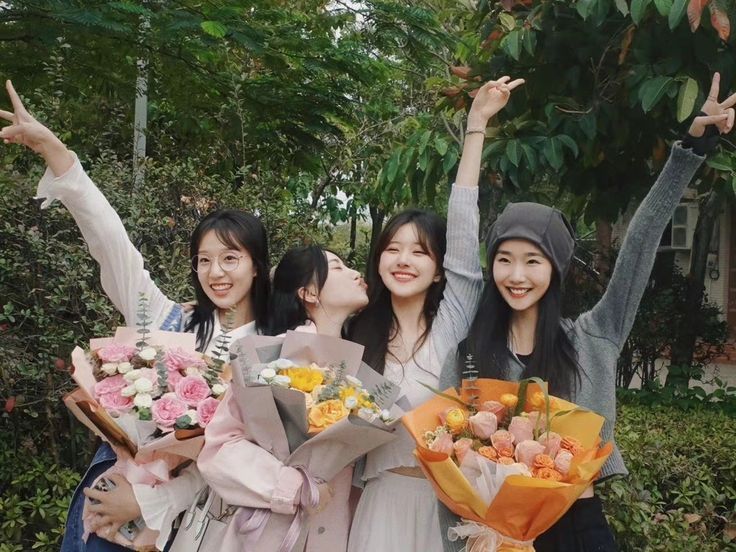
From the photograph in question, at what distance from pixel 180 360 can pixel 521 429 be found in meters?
0.98

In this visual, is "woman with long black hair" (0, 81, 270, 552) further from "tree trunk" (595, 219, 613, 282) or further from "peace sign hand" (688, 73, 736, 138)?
"tree trunk" (595, 219, 613, 282)

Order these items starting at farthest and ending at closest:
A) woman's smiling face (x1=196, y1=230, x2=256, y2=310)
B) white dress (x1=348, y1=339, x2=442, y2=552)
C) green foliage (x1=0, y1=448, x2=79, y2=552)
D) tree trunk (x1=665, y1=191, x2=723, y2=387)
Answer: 1. tree trunk (x1=665, y1=191, x2=723, y2=387)
2. green foliage (x1=0, y1=448, x2=79, y2=552)
3. woman's smiling face (x1=196, y1=230, x2=256, y2=310)
4. white dress (x1=348, y1=339, x2=442, y2=552)

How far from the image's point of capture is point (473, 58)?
4.29 metres

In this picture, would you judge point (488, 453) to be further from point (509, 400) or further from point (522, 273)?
point (522, 273)

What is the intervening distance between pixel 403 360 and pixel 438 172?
5.37ft

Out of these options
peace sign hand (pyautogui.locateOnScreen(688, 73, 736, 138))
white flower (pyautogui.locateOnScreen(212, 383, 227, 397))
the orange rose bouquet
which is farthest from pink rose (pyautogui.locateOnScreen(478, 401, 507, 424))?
peace sign hand (pyautogui.locateOnScreen(688, 73, 736, 138))

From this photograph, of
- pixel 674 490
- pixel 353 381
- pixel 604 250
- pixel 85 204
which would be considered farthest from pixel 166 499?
pixel 604 250

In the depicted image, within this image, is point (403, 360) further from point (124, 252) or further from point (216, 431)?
point (124, 252)

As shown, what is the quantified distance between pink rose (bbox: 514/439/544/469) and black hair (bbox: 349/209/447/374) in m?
0.69

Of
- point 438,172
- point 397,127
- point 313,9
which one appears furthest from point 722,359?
point 438,172

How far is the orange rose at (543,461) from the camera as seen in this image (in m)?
1.80

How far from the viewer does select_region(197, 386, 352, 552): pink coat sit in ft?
6.42

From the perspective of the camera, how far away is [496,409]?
1.97 metres

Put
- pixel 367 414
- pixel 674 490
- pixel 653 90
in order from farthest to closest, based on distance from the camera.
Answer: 1. pixel 674 490
2. pixel 653 90
3. pixel 367 414
